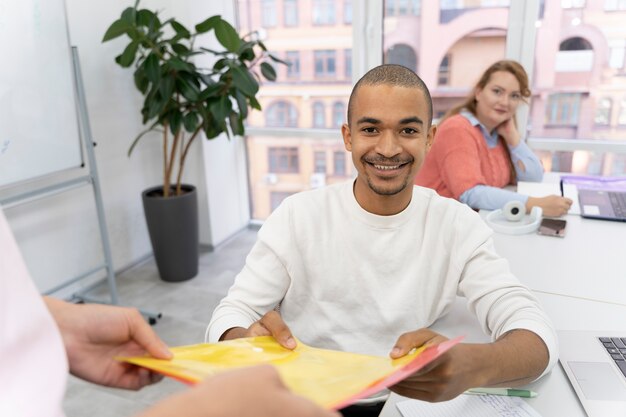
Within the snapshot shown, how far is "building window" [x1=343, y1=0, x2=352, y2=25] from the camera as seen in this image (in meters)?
3.37

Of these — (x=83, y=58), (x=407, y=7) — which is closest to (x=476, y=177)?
(x=407, y=7)

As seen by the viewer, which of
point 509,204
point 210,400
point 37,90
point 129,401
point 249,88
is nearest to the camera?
point 210,400

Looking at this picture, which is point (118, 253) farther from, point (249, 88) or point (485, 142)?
point (485, 142)

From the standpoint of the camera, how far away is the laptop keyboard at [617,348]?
1.04 m

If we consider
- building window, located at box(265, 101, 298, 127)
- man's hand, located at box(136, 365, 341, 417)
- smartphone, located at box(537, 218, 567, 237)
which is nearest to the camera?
man's hand, located at box(136, 365, 341, 417)

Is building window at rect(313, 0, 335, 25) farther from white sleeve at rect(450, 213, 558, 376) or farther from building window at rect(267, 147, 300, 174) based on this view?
white sleeve at rect(450, 213, 558, 376)

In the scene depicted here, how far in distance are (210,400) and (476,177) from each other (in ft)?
6.46

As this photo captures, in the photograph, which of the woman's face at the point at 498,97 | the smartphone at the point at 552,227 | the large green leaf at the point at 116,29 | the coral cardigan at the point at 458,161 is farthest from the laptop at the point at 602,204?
the large green leaf at the point at 116,29

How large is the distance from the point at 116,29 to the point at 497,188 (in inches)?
78.9

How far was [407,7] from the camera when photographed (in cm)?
328

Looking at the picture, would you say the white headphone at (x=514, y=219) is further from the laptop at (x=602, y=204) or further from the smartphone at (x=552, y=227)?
the laptop at (x=602, y=204)

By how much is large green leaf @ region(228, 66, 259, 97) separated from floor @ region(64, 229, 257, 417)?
118 cm

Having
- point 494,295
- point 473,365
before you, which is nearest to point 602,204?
point 494,295

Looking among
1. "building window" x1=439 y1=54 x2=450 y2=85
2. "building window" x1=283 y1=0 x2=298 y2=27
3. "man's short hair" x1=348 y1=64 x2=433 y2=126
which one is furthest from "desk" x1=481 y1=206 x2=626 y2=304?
"building window" x1=283 y1=0 x2=298 y2=27
